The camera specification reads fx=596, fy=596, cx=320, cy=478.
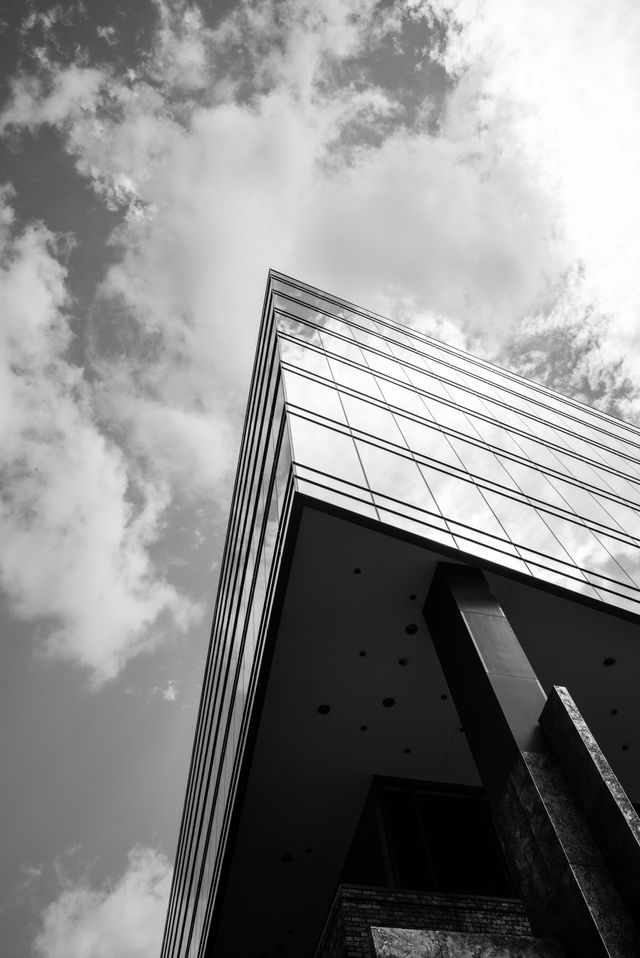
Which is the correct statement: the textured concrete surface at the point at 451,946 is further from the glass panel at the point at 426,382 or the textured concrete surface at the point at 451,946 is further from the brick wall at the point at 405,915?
the glass panel at the point at 426,382

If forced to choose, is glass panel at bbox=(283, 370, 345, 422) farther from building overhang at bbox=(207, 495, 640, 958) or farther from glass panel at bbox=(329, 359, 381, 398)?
building overhang at bbox=(207, 495, 640, 958)

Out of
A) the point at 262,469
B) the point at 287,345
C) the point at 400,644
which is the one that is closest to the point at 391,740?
the point at 400,644

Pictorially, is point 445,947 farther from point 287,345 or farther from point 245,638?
point 287,345

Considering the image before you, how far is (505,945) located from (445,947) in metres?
0.72

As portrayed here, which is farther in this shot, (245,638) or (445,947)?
(245,638)

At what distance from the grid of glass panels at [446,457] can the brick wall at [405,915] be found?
674 centimetres

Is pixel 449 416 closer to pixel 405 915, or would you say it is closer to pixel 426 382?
pixel 426 382

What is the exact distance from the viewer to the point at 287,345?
657 inches

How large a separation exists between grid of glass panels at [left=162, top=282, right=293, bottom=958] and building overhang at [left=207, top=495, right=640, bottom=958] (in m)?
0.60

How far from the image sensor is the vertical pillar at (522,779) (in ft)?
22.0

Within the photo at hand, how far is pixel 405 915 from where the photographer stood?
37.6 ft

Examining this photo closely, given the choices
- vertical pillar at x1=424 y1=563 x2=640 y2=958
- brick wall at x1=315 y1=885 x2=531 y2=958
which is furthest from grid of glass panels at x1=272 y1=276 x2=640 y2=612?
brick wall at x1=315 y1=885 x2=531 y2=958

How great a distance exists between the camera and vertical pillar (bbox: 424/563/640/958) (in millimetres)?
6699

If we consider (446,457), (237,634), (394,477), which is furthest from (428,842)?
(446,457)
